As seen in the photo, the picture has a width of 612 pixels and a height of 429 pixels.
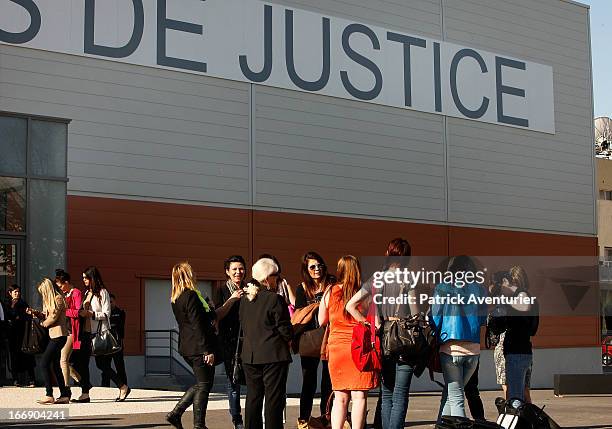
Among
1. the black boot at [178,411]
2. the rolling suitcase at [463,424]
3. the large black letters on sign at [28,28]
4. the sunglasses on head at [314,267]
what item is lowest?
the black boot at [178,411]

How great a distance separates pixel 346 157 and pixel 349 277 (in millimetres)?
18479

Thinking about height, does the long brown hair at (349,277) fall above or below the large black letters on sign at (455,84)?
below

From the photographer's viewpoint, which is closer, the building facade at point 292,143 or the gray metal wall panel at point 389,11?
the building facade at point 292,143

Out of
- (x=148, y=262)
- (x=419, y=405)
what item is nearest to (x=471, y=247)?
(x=148, y=262)

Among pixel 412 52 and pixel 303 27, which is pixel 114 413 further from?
pixel 412 52

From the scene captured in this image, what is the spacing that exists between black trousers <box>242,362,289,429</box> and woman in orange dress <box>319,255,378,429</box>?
0.48m

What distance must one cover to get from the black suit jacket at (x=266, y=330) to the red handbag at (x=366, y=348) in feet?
2.10

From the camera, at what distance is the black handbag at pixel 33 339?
1733 centimetres

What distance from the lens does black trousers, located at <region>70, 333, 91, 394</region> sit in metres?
15.9

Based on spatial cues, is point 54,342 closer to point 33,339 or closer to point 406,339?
point 33,339

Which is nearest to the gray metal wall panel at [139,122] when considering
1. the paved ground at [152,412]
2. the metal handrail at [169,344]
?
the metal handrail at [169,344]

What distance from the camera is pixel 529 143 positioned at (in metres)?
32.5

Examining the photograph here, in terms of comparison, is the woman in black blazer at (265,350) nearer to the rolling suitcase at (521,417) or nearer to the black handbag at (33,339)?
the rolling suitcase at (521,417)

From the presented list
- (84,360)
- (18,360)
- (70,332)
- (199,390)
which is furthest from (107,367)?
(199,390)
